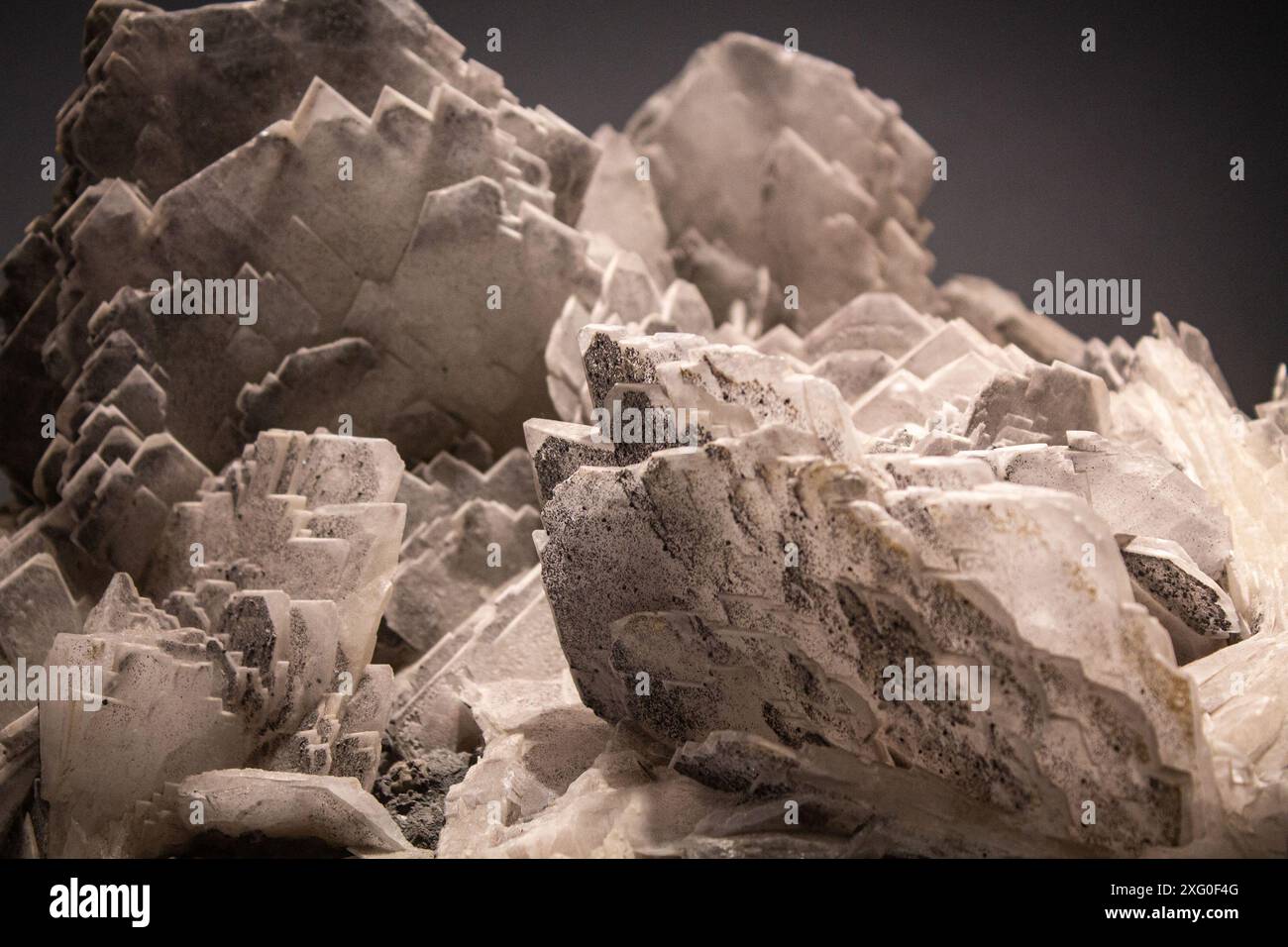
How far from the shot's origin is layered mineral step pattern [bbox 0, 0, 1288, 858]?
2197 mm

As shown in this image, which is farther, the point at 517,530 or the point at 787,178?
the point at 787,178

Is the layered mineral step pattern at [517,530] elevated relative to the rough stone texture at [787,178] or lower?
lower

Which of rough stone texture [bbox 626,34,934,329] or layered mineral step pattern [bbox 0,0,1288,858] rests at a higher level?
rough stone texture [bbox 626,34,934,329]

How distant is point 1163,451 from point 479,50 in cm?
324

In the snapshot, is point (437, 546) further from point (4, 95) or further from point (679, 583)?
point (4, 95)

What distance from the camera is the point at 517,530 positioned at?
4109 mm

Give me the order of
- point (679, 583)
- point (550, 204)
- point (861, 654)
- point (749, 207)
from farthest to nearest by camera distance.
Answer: point (749, 207) < point (550, 204) < point (679, 583) < point (861, 654)

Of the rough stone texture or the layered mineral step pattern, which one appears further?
the rough stone texture

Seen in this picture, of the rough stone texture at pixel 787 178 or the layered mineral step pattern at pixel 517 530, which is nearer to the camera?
the layered mineral step pattern at pixel 517 530

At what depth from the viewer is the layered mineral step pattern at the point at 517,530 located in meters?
2.20

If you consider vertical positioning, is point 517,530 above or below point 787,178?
below

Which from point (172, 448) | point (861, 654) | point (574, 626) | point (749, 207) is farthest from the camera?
point (749, 207)

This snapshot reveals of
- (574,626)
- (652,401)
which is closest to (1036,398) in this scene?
(652,401)

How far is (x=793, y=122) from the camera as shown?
6441 mm
